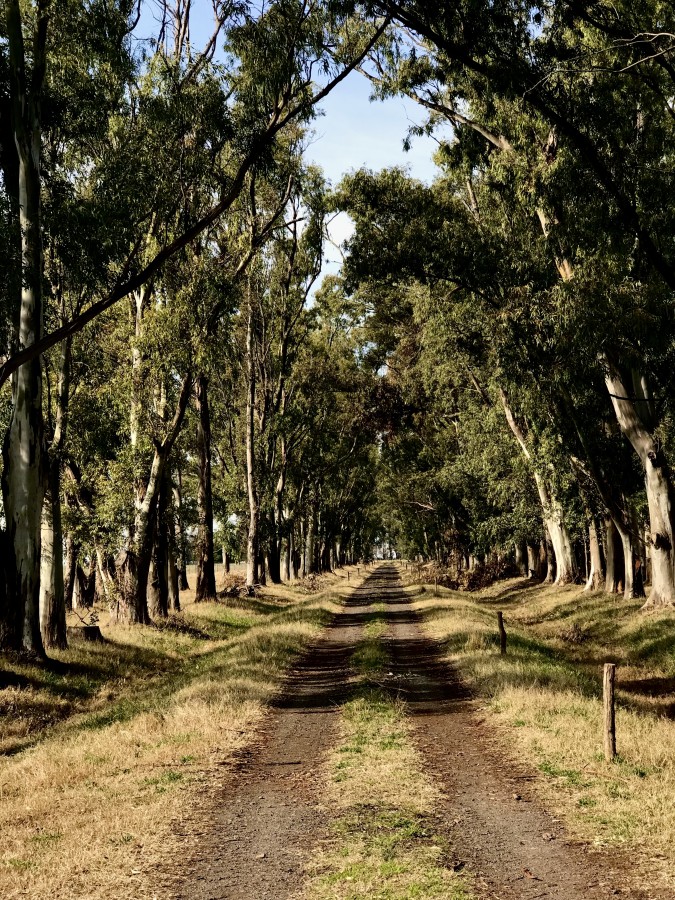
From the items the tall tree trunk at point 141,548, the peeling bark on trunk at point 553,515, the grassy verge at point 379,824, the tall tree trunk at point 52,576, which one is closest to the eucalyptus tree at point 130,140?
the tall tree trunk at point 52,576

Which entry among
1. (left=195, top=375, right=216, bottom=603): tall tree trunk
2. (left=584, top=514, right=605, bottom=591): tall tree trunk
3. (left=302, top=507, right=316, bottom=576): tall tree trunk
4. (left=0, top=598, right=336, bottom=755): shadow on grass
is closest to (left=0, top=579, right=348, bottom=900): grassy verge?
(left=0, top=598, right=336, bottom=755): shadow on grass

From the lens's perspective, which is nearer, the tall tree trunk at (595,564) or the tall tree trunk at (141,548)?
the tall tree trunk at (141,548)

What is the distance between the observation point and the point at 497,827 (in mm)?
7477

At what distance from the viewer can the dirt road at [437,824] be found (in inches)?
243

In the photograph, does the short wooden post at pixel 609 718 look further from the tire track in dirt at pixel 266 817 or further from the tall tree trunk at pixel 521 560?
the tall tree trunk at pixel 521 560

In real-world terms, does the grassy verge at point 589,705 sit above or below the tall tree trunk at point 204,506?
below

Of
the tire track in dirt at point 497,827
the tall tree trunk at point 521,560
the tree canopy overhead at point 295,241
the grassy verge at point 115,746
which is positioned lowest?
the tire track in dirt at point 497,827

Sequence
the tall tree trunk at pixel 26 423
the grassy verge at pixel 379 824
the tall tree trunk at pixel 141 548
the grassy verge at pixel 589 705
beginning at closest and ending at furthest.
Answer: the grassy verge at pixel 379 824, the grassy verge at pixel 589 705, the tall tree trunk at pixel 26 423, the tall tree trunk at pixel 141 548

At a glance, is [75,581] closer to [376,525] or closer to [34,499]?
[34,499]

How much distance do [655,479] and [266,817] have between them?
1695 centimetres

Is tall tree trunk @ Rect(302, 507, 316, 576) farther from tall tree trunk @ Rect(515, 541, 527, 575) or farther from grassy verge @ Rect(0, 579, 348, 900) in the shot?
grassy verge @ Rect(0, 579, 348, 900)

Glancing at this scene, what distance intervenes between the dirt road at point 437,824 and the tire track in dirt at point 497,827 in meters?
0.01

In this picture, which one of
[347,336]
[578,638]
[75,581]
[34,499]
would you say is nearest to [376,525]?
[347,336]

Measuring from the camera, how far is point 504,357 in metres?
20.2
